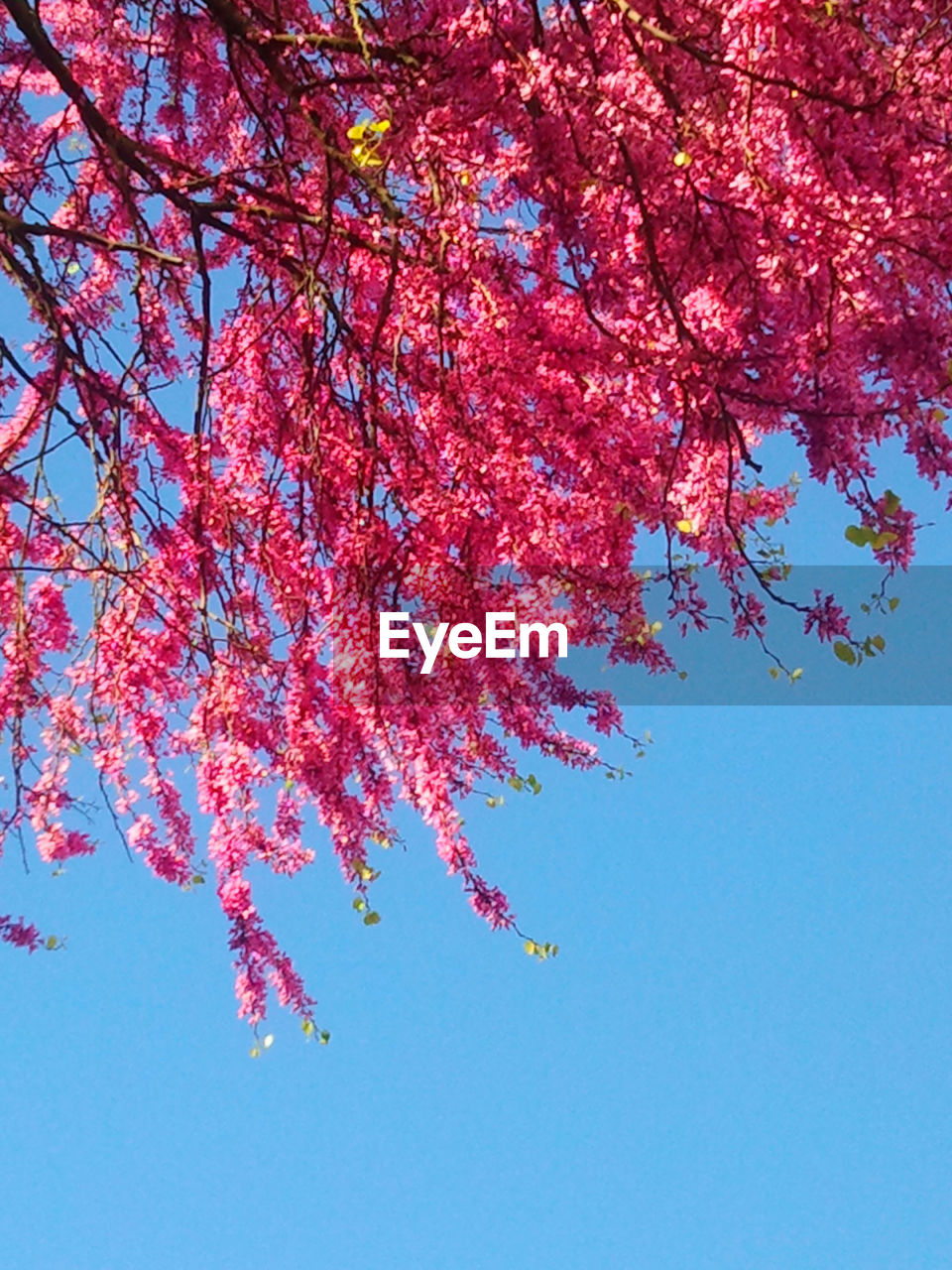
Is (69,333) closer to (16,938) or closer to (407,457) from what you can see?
(407,457)

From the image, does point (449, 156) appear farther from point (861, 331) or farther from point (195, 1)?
point (195, 1)

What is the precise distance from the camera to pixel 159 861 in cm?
495

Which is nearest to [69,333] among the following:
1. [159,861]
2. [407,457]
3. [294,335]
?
[294,335]

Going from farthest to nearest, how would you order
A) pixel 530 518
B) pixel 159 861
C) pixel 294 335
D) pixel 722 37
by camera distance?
pixel 159 861 → pixel 294 335 → pixel 530 518 → pixel 722 37

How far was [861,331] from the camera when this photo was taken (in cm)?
282

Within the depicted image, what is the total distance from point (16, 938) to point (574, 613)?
108 inches

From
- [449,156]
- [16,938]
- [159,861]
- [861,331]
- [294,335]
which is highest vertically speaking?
[294,335]

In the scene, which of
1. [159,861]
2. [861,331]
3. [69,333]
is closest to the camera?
[861,331]

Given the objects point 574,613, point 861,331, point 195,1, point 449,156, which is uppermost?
point 195,1

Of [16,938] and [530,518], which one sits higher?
[530,518]

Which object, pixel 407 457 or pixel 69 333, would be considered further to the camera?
pixel 69 333

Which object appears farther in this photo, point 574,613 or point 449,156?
point 574,613

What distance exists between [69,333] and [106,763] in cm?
165

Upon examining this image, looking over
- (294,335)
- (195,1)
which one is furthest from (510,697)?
(195,1)
